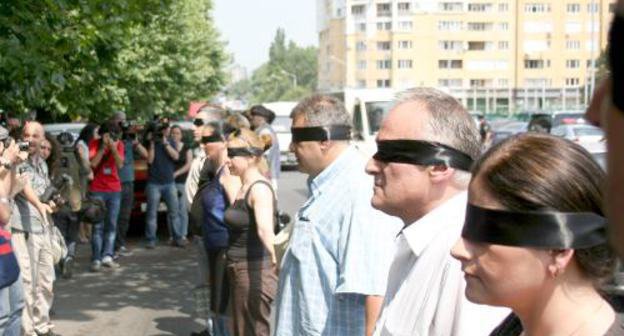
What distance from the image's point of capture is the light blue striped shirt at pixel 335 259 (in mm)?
4129

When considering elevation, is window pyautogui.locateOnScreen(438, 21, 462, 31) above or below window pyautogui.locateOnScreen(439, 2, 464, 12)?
below

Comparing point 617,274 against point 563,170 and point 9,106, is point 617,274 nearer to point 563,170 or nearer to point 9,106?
point 563,170

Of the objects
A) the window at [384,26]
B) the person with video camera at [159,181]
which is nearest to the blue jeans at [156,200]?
the person with video camera at [159,181]

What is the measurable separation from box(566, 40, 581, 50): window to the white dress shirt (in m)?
113

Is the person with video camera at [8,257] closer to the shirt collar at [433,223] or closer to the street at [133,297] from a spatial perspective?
the street at [133,297]

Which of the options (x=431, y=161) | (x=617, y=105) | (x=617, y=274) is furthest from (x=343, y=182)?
(x=617, y=105)

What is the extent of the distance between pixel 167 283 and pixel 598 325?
11174mm

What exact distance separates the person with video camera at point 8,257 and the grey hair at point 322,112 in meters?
2.55

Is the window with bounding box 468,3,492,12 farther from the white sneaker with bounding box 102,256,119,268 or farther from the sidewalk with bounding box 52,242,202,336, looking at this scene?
the white sneaker with bounding box 102,256,119,268

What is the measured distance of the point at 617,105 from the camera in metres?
0.78

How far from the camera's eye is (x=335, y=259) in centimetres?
429

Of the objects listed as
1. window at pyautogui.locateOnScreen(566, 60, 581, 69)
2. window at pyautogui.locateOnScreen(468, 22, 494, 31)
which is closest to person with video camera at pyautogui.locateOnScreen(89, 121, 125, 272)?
window at pyautogui.locateOnScreen(566, 60, 581, 69)

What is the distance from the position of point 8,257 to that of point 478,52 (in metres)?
120

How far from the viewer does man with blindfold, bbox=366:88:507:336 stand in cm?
288
